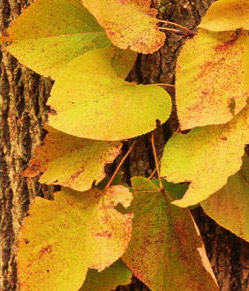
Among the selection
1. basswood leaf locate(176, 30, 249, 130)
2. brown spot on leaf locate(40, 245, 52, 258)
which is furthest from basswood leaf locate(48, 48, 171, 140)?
brown spot on leaf locate(40, 245, 52, 258)

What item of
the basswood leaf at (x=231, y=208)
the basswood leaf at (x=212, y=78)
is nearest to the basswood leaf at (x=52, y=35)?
the basswood leaf at (x=212, y=78)

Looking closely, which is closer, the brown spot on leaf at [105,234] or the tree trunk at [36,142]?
the brown spot on leaf at [105,234]

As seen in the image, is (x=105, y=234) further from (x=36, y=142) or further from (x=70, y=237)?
(x=36, y=142)

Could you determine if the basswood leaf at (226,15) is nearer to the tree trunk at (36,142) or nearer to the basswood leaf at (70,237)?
the tree trunk at (36,142)

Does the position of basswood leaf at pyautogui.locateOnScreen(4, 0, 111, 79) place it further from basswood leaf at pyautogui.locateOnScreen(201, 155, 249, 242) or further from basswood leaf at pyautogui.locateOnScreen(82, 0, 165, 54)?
basswood leaf at pyautogui.locateOnScreen(201, 155, 249, 242)

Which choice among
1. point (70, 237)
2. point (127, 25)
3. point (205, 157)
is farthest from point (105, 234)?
point (127, 25)
